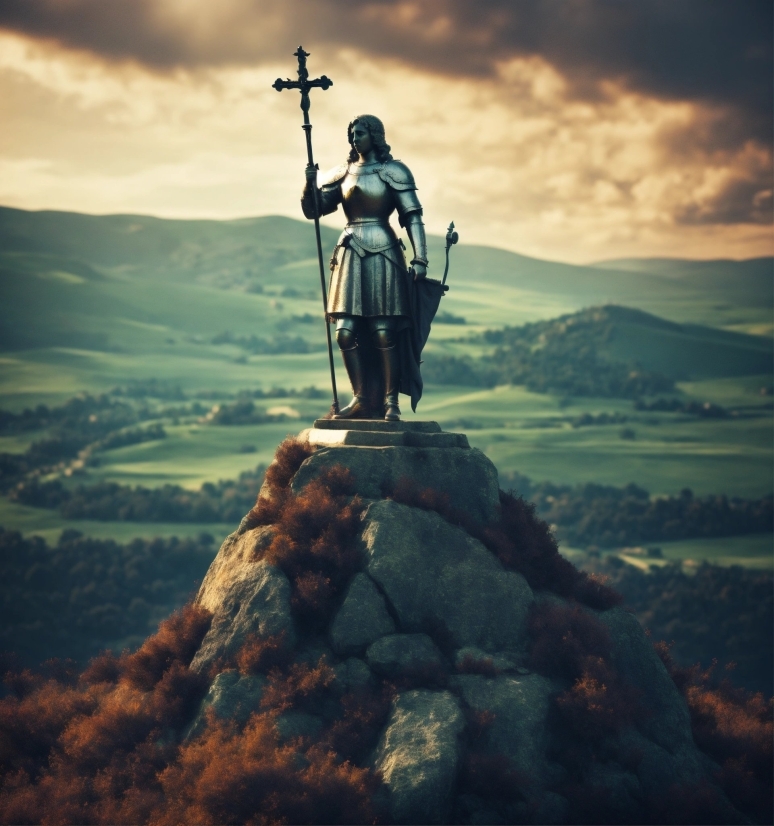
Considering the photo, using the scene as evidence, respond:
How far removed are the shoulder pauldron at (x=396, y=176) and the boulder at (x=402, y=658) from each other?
5.93 m

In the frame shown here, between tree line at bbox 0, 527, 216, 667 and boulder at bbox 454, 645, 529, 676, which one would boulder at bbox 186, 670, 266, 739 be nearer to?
boulder at bbox 454, 645, 529, 676

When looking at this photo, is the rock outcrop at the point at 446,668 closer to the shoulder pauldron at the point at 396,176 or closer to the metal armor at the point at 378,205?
the metal armor at the point at 378,205

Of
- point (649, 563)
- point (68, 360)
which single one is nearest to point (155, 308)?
point (68, 360)

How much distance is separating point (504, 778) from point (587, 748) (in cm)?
129

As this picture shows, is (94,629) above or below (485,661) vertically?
below

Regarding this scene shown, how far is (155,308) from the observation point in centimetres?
16788

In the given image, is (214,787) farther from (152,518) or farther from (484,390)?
(484,390)

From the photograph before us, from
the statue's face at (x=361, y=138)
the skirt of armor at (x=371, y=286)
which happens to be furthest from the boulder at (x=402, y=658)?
the statue's face at (x=361, y=138)

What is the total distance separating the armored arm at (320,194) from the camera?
600 inches

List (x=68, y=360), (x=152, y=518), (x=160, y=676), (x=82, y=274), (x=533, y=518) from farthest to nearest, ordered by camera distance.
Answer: (x=82, y=274)
(x=68, y=360)
(x=152, y=518)
(x=533, y=518)
(x=160, y=676)

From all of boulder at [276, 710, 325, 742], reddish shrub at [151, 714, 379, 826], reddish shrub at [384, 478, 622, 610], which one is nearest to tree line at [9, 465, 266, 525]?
reddish shrub at [384, 478, 622, 610]

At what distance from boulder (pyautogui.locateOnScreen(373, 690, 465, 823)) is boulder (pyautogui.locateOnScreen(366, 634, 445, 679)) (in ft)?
1.06

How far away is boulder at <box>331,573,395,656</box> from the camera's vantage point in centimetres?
1277

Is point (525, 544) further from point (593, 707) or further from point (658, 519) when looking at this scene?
point (658, 519)
